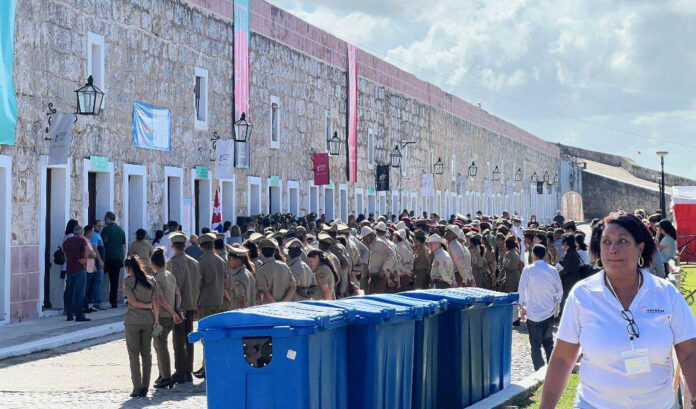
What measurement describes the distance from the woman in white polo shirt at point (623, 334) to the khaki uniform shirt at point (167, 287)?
7717 millimetres

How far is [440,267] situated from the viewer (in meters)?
18.6

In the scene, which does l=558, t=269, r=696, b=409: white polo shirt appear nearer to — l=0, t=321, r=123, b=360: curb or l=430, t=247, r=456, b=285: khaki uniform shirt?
l=0, t=321, r=123, b=360: curb

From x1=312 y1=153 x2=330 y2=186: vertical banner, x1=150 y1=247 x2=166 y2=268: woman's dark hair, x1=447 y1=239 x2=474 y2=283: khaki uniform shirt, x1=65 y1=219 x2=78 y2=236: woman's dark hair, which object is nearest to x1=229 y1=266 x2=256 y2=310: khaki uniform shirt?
x1=150 y1=247 x2=166 y2=268: woman's dark hair

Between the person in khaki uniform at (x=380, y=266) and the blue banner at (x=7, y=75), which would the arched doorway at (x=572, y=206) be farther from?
the blue banner at (x=7, y=75)

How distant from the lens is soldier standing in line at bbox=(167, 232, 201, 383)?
13.4 m

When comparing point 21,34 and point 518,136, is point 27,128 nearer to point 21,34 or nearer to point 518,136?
point 21,34

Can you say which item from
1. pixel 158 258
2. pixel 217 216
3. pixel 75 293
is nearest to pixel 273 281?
pixel 158 258

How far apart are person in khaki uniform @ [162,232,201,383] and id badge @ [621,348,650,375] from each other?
845 centimetres

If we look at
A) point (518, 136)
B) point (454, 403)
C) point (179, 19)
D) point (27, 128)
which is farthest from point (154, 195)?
point (518, 136)

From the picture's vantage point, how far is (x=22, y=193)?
19828mm

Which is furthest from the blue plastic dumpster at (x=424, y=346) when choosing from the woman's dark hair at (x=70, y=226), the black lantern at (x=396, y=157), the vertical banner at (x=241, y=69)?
the black lantern at (x=396, y=157)

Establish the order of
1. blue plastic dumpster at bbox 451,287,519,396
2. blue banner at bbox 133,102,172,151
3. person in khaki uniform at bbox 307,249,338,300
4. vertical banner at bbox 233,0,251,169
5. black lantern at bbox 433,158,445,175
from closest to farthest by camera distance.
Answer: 1. blue plastic dumpster at bbox 451,287,519,396
2. person in khaki uniform at bbox 307,249,338,300
3. blue banner at bbox 133,102,172,151
4. vertical banner at bbox 233,0,251,169
5. black lantern at bbox 433,158,445,175

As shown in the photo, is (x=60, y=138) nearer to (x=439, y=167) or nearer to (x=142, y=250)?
(x=142, y=250)

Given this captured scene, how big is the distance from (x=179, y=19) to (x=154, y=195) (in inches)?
144
